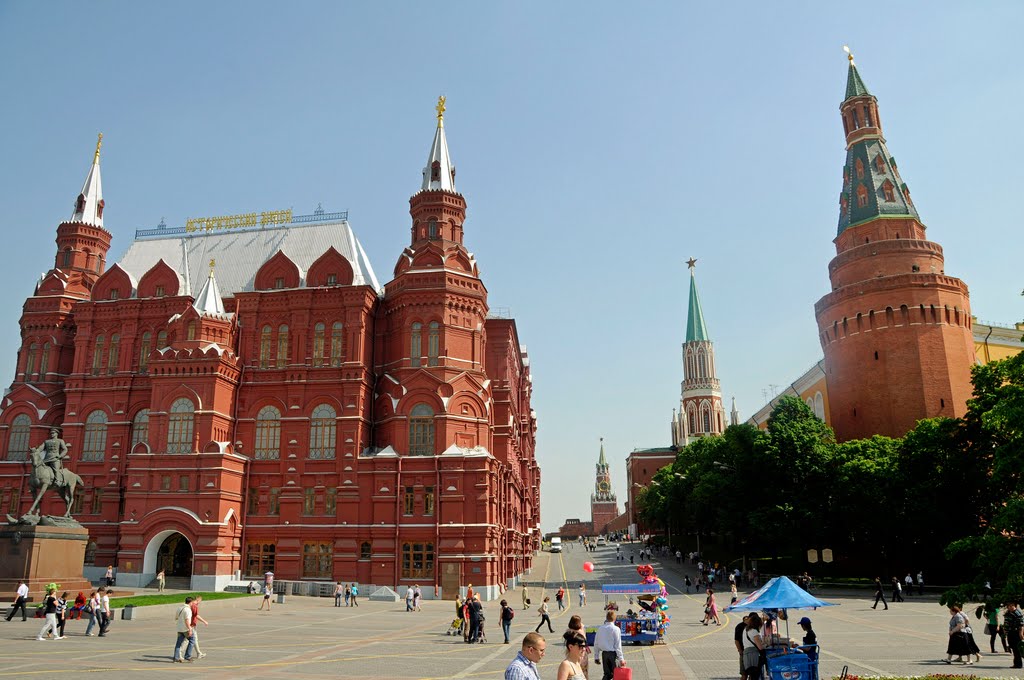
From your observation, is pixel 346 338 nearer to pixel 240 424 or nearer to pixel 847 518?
pixel 240 424

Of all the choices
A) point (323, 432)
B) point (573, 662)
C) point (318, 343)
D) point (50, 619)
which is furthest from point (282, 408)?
point (573, 662)

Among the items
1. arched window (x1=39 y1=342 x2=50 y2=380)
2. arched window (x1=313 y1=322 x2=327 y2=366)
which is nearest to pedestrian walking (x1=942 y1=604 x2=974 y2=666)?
arched window (x1=313 y1=322 x2=327 y2=366)

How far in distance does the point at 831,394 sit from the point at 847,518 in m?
20.2

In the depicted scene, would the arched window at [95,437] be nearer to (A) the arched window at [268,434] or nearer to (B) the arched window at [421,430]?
(A) the arched window at [268,434]

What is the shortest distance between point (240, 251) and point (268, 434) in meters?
15.6

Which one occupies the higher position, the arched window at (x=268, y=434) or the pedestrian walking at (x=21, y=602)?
the arched window at (x=268, y=434)

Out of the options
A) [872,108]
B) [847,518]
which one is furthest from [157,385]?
[872,108]

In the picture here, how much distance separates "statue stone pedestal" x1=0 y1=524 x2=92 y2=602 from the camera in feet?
104

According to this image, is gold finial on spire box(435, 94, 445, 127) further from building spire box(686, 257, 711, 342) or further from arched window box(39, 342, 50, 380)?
building spire box(686, 257, 711, 342)

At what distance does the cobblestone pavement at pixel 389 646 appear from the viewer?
1945 centimetres

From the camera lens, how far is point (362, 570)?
160 feet

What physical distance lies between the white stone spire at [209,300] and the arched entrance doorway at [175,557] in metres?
14.6

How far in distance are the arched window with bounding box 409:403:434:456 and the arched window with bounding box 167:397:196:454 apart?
13.7 metres

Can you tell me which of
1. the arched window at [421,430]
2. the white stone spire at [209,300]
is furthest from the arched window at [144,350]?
the arched window at [421,430]
